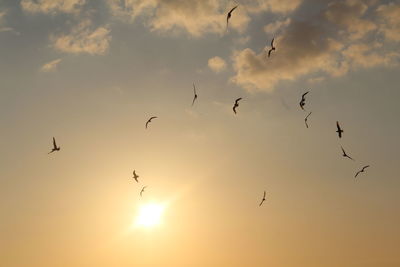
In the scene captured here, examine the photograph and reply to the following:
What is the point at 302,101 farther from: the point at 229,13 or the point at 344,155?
the point at 229,13

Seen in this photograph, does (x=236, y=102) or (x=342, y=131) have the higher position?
(x=236, y=102)

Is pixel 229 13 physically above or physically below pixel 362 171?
above

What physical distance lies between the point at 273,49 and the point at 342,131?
14.6 metres

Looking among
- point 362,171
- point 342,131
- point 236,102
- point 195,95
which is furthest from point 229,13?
point 362,171

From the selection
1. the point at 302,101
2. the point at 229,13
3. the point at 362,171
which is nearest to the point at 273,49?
the point at 302,101

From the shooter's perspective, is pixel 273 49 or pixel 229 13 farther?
pixel 273 49

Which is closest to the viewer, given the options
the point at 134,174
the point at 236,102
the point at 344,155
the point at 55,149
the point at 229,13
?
the point at 229,13

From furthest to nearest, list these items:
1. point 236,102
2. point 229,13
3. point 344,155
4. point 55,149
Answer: point 55,149
point 236,102
point 344,155
point 229,13

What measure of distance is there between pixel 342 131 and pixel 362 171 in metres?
11.8

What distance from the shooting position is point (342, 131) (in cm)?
6153

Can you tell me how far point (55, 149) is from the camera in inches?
2712

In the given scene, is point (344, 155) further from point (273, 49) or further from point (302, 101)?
point (273, 49)

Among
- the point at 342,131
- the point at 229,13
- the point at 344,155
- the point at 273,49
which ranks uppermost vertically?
the point at 273,49

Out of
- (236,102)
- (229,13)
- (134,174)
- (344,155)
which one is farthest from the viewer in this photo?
(134,174)
